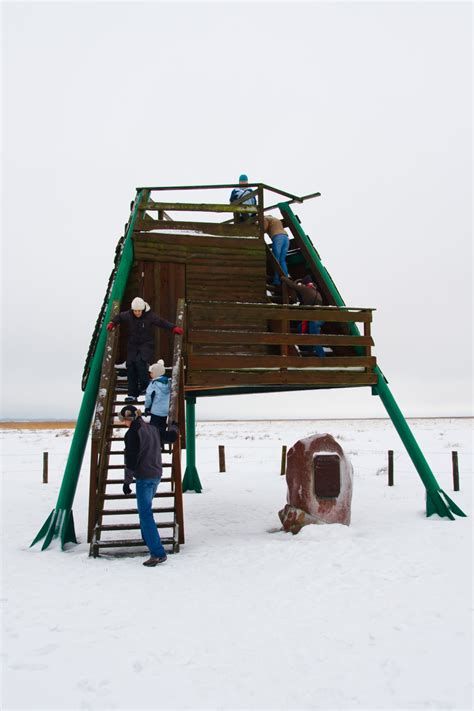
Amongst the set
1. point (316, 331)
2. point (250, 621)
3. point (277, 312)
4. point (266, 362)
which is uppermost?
point (277, 312)

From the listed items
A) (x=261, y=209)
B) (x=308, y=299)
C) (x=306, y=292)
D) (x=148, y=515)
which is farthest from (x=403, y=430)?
(x=148, y=515)

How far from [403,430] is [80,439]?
6.62 m

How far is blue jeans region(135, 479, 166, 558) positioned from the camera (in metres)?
7.85

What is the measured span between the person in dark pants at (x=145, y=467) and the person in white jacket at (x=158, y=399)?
4.38 ft

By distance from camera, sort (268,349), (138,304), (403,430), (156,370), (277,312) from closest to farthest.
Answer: (156,370), (138,304), (277,312), (268,349), (403,430)

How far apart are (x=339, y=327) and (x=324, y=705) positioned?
30.9 feet

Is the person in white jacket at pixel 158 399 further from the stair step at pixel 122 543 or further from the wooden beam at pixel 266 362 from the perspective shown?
the stair step at pixel 122 543

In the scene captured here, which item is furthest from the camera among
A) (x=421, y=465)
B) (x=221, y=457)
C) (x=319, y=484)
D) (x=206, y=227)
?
(x=221, y=457)

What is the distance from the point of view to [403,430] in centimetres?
1228

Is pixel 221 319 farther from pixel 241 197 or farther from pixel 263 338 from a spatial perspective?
pixel 241 197

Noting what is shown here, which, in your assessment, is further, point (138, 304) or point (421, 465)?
point (421, 465)

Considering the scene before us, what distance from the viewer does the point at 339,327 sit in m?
13.0

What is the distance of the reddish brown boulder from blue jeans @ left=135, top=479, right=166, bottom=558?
276cm

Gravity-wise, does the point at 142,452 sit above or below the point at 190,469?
above
